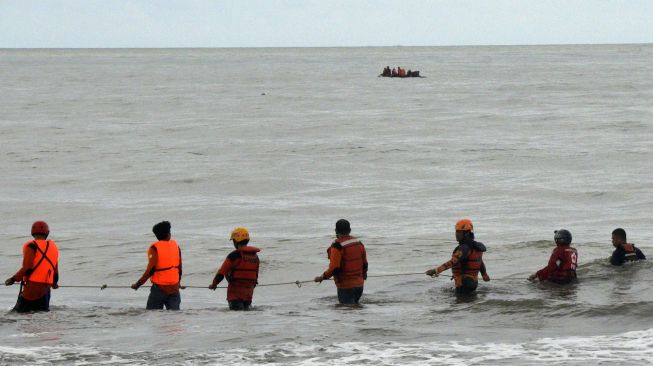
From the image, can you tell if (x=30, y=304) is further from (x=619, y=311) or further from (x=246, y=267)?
(x=619, y=311)

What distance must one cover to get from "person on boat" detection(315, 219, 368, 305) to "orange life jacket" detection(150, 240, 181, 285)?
1.97m

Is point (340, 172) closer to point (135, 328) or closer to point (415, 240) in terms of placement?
point (415, 240)

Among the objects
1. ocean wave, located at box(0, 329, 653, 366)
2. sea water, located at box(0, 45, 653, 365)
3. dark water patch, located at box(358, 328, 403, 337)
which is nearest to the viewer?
ocean wave, located at box(0, 329, 653, 366)

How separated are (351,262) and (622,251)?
472 centimetres

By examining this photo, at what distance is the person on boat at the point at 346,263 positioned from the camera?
13812mm

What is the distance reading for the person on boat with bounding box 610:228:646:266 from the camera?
15.8 m

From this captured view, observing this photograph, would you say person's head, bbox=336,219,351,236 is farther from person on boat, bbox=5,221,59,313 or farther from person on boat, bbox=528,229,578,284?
person on boat, bbox=5,221,59,313

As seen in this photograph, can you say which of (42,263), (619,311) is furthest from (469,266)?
(42,263)

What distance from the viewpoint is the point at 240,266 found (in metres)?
13.5

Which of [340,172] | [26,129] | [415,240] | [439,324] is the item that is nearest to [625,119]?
[340,172]

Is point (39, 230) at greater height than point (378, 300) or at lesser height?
greater

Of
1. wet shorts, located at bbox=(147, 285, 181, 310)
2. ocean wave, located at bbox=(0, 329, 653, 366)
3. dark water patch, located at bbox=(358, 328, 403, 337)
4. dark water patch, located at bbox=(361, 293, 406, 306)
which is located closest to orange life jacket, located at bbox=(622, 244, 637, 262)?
dark water patch, located at bbox=(361, 293, 406, 306)

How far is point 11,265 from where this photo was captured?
67.0 feet

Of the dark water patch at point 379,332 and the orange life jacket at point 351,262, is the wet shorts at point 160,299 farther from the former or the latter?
the dark water patch at point 379,332
